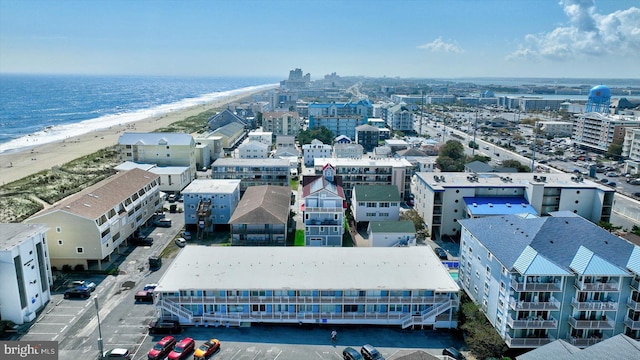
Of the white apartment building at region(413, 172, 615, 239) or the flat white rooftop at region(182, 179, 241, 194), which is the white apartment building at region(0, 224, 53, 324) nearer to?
the flat white rooftop at region(182, 179, 241, 194)

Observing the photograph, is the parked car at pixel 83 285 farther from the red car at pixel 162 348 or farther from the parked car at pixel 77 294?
the red car at pixel 162 348

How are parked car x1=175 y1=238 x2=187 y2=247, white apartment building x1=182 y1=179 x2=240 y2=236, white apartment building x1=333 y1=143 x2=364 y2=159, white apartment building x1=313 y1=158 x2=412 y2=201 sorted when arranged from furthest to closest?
white apartment building x1=333 y1=143 x2=364 y2=159, white apartment building x1=313 y1=158 x2=412 y2=201, white apartment building x1=182 y1=179 x2=240 y2=236, parked car x1=175 y1=238 x2=187 y2=247

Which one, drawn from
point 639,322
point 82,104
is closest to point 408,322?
point 639,322

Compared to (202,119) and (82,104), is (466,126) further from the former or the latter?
(82,104)

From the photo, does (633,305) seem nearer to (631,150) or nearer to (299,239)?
(299,239)

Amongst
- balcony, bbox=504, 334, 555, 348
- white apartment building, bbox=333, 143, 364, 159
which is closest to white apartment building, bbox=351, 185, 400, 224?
balcony, bbox=504, 334, 555, 348
